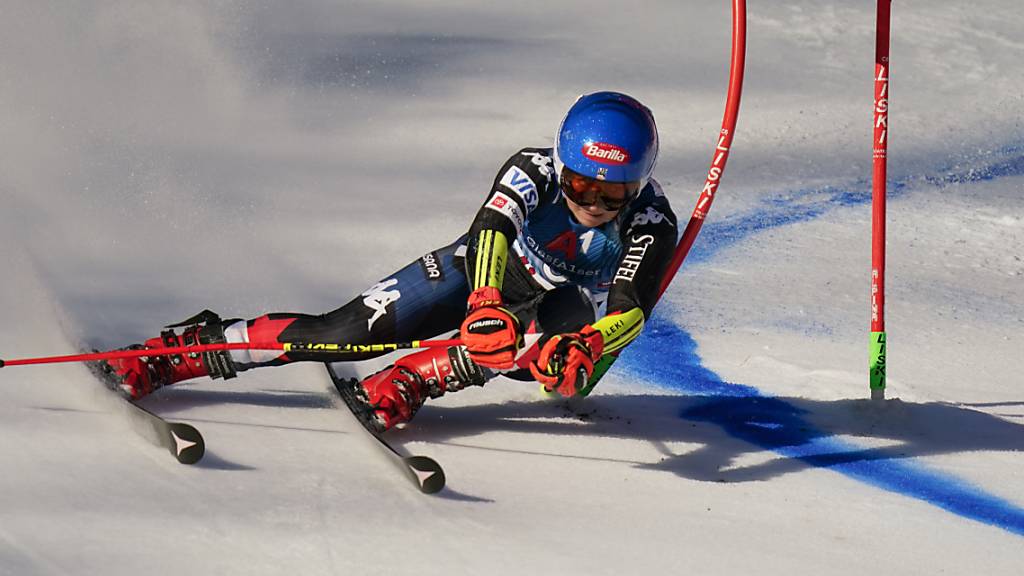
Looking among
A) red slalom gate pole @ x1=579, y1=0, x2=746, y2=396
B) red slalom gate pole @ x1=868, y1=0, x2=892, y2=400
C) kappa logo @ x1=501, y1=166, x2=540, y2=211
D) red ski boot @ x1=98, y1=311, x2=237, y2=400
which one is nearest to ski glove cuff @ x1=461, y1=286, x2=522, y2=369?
kappa logo @ x1=501, y1=166, x2=540, y2=211

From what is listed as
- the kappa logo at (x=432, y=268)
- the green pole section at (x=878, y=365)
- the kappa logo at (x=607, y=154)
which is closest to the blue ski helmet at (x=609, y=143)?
the kappa logo at (x=607, y=154)

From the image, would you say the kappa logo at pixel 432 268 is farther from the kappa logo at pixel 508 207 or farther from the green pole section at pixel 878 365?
the green pole section at pixel 878 365

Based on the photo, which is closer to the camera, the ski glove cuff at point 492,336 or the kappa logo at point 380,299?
the ski glove cuff at point 492,336

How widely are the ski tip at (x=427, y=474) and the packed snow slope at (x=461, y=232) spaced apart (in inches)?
1.7

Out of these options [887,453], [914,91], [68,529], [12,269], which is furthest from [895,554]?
[914,91]

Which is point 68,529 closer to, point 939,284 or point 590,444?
point 590,444

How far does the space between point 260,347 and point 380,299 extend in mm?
422

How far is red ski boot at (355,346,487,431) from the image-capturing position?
4.52m

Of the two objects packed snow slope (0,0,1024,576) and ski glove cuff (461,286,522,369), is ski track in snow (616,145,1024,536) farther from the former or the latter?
ski glove cuff (461,286,522,369)

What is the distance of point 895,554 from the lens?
12.8 ft

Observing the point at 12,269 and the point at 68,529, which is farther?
the point at 12,269

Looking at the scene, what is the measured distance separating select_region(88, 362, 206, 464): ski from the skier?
0.31 meters

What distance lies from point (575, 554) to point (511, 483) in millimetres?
562

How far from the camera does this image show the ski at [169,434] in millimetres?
4059
